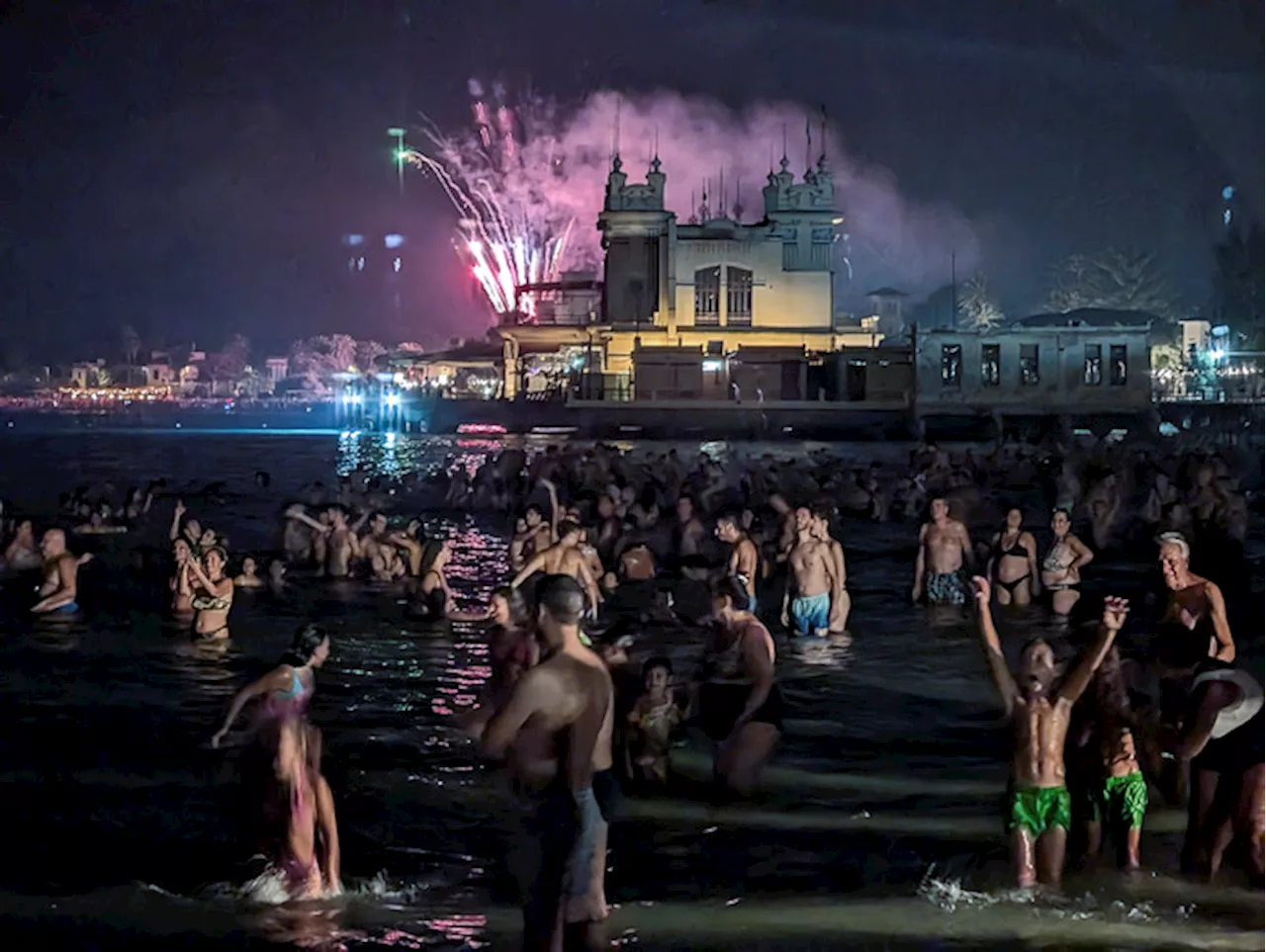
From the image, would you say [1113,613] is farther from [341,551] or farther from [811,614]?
[341,551]

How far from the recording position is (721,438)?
196 ft

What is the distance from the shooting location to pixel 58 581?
18.5 meters

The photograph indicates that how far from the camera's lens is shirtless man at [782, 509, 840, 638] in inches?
598

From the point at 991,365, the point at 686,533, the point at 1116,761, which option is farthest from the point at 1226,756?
the point at 991,365

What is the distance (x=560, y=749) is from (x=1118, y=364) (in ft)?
194

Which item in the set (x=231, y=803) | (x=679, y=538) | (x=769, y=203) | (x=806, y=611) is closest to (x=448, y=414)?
(x=769, y=203)

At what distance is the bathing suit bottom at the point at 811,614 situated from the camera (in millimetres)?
15742

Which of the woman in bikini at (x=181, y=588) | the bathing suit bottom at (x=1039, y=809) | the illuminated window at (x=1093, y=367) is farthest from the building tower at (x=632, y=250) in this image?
the bathing suit bottom at (x=1039, y=809)

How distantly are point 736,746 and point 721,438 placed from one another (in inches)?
1965

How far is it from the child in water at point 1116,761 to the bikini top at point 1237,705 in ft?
1.32

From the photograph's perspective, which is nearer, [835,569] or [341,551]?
[835,569]

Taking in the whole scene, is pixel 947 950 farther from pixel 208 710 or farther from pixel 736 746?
pixel 208 710

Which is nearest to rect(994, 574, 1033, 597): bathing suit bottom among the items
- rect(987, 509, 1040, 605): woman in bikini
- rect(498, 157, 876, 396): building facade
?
rect(987, 509, 1040, 605): woman in bikini

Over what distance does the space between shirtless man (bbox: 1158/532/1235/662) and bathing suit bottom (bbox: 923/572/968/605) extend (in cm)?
926
